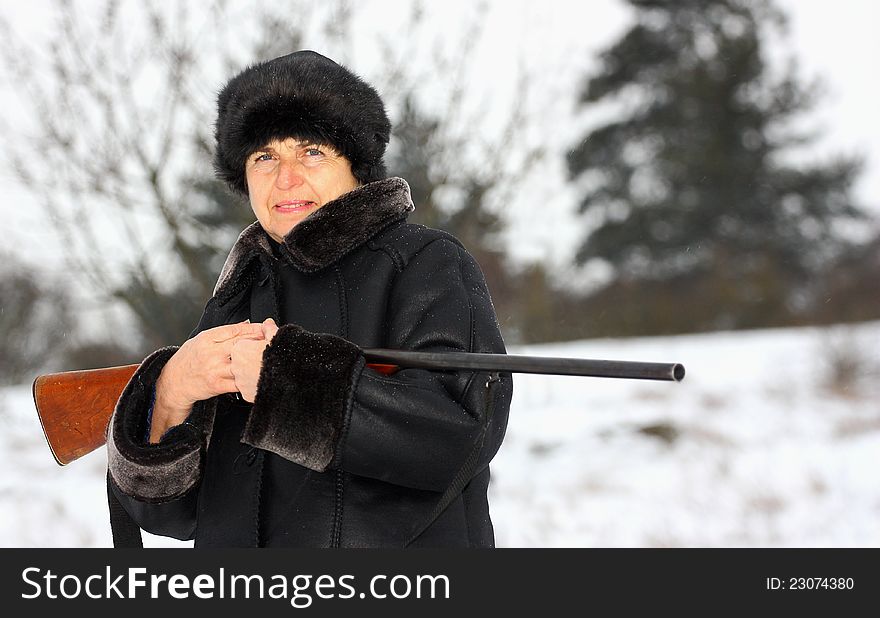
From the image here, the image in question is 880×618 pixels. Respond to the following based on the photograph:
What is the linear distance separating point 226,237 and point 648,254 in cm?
1862

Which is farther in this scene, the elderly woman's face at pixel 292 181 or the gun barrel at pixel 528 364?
the elderly woman's face at pixel 292 181

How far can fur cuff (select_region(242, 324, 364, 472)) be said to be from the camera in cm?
175

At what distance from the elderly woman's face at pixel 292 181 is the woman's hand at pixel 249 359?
299 mm

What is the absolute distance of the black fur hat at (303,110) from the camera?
6.95ft

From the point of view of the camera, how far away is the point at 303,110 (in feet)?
6.97

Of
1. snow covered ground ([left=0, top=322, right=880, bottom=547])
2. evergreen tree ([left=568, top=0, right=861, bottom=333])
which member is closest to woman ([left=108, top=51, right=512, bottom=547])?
snow covered ground ([left=0, top=322, right=880, bottom=547])

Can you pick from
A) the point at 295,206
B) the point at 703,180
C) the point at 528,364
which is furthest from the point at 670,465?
the point at 703,180

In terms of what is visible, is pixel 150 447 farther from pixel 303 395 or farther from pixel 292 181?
pixel 292 181

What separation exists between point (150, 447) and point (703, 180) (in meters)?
23.0

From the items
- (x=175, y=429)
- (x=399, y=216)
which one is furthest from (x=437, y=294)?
(x=175, y=429)

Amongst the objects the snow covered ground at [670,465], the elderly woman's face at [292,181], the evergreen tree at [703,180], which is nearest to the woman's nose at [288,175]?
the elderly woman's face at [292,181]

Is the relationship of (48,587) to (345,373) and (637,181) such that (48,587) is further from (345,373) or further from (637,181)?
(637,181)

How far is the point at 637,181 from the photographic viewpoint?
24250mm

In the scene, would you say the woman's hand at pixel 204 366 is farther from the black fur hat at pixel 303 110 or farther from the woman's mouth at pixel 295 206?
the black fur hat at pixel 303 110
